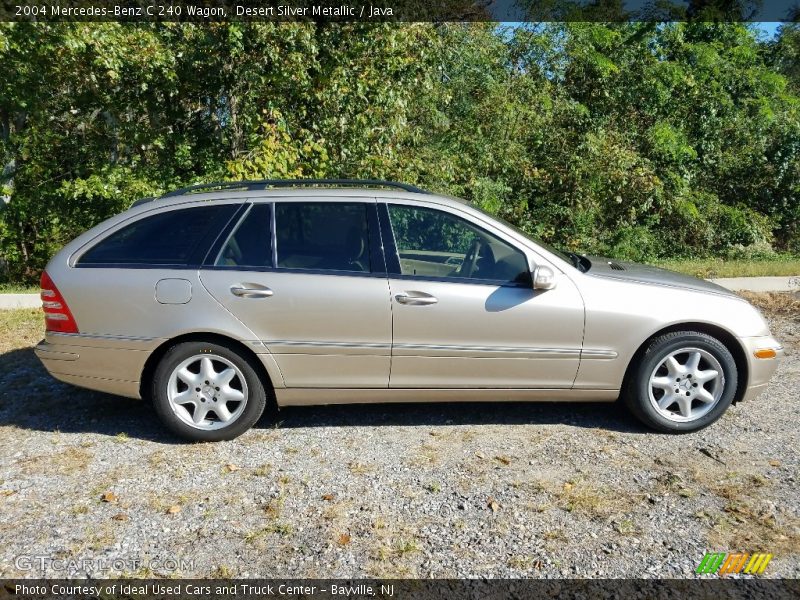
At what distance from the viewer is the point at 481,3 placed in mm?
15148

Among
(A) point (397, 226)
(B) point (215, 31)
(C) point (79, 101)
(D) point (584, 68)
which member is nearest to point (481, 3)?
(D) point (584, 68)

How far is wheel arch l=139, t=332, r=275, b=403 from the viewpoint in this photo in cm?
464

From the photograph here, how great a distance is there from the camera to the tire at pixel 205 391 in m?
4.61

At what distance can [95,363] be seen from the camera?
15.4 ft

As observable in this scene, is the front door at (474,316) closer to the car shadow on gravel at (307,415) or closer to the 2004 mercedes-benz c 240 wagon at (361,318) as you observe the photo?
the 2004 mercedes-benz c 240 wagon at (361,318)

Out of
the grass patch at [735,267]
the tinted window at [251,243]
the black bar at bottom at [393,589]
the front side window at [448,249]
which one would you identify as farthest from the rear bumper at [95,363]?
the grass patch at [735,267]

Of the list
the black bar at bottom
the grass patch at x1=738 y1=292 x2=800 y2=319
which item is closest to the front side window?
the black bar at bottom

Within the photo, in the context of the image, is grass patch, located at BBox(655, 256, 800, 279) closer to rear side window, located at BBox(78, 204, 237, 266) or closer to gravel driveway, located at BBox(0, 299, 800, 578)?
gravel driveway, located at BBox(0, 299, 800, 578)

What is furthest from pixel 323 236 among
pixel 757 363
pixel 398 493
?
pixel 757 363

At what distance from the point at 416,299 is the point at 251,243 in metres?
1.17

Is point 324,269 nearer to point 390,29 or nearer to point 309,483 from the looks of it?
point 309,483

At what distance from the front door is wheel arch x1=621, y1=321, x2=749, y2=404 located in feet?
1.35

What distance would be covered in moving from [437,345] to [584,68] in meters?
9.80

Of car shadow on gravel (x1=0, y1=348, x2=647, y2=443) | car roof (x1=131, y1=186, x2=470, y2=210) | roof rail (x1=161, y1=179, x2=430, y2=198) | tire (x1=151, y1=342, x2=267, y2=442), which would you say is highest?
roof rail (x1=161, y1=179, x2=430, y2=198)
